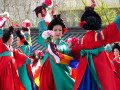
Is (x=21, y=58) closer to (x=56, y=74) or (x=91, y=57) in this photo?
(x=56, y=74)

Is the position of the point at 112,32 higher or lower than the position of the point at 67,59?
higher

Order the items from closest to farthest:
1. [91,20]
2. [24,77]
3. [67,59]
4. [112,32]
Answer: [112,32]
[91,20]
[67,59]
[24,77]

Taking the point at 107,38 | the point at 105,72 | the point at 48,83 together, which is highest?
the point at 107,38

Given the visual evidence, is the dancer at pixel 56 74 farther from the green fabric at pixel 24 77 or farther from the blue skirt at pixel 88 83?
the green fabric at pixel 24 77

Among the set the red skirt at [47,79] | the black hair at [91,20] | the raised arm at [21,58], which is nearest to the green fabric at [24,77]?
the raised arm at [21,58]

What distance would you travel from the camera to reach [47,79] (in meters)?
4.50

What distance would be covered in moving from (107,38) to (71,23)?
13.5m

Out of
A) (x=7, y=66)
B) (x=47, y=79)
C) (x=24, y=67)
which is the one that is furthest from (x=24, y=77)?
(x=47, y=79)

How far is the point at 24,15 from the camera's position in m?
16.9

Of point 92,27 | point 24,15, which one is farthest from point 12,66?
point 24,15

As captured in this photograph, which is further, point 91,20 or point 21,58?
point 21,58

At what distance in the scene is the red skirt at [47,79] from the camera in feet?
14.7

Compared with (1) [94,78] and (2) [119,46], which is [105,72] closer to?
(1) [94,78]

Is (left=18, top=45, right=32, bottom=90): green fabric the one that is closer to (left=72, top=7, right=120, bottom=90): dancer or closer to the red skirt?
the red skirt
